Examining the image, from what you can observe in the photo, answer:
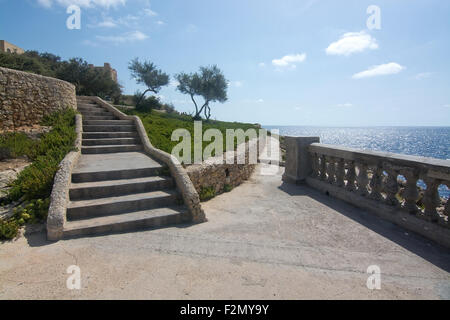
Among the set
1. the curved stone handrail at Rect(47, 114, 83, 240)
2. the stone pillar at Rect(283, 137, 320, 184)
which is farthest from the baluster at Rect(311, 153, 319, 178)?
the curved stone handrail at Rect(47, 114, 83, 240)

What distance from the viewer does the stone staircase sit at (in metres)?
3.98

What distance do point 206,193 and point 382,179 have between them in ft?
12.0

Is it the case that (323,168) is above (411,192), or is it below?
above

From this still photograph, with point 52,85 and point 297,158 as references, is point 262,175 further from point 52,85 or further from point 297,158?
point 52,85

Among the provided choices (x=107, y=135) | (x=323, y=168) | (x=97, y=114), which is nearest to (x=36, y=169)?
(x=107, y=135)

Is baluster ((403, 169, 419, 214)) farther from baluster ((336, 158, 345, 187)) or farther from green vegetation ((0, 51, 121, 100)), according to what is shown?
green vegetation ((0, 51, 121, 100))

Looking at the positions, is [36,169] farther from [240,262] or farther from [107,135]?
[240,262]

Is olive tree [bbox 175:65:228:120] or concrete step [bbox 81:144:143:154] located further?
olive tree [bbox 175:65:228:120]

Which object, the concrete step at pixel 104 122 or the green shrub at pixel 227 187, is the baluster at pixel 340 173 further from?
the concrete step at pixel 104 122

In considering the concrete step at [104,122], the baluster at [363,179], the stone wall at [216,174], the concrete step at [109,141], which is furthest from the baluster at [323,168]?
the concrete step at [104,122]

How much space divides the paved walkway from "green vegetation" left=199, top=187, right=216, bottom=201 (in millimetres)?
1351

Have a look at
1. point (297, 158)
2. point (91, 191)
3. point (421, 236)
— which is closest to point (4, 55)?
point (91, 191)

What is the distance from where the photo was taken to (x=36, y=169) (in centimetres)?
498

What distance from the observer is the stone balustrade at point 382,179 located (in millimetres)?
3564
